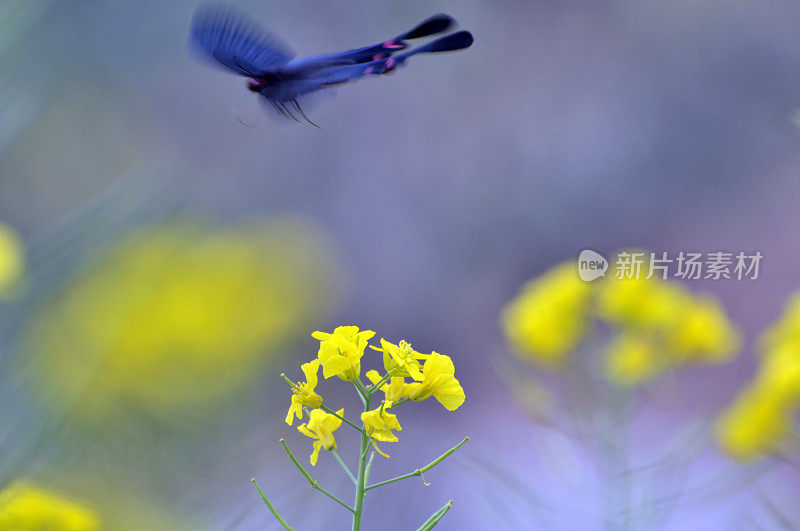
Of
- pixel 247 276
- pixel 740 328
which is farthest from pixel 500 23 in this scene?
pixel 247 276

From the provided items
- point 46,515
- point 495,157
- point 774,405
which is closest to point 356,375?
point 46,515

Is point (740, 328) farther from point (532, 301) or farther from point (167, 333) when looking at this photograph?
point (167, 333)

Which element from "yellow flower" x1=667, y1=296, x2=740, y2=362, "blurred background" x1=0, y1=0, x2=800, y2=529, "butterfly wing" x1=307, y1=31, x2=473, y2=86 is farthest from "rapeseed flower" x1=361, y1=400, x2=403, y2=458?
"blurred background" x1=0, y1=0, x2=800, y2=529

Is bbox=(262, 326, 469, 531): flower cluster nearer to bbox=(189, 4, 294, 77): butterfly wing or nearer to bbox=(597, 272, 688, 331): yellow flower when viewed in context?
bbox=(189, 4, 294, 77): butterfly wing

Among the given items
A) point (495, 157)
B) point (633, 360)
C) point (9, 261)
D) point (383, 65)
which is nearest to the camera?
point (9, 261)

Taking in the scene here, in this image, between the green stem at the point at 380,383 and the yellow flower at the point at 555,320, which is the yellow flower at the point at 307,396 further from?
the yellow flower at the point at 555,320

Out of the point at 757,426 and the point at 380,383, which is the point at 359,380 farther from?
the point at 757,426
